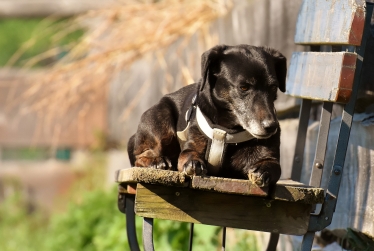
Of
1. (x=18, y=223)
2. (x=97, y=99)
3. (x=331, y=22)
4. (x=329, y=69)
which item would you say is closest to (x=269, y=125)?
(x=329, y=69)

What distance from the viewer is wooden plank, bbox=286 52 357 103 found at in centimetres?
306

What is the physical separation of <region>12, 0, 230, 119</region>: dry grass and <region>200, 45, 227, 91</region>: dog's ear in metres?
2.68

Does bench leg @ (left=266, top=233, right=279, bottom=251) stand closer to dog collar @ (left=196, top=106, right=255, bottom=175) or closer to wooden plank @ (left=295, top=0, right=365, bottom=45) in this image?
dog collar @ (left=196, top=106, right=255, bottom=175)

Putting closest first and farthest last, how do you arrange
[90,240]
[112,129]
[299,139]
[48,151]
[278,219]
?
[278,219] → [299,139] → [90,240] → [112,129] → [48,151]

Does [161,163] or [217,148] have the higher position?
[217,148]

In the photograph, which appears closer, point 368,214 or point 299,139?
point 368,214

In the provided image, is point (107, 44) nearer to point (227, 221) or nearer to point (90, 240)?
point (90, 240)

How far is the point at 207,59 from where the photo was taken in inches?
126

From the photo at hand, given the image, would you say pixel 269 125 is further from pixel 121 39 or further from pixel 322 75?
pixel 121 39

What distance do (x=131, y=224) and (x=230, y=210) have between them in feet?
3.04

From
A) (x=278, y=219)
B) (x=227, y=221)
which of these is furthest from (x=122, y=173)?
(x=278, y=219)

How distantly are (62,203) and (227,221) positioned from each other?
21.8 feet

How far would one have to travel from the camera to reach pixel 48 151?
32.1 ft

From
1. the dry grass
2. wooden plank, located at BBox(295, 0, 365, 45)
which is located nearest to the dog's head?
wooden plank, located at BBox(295, 0, 365, 45)
